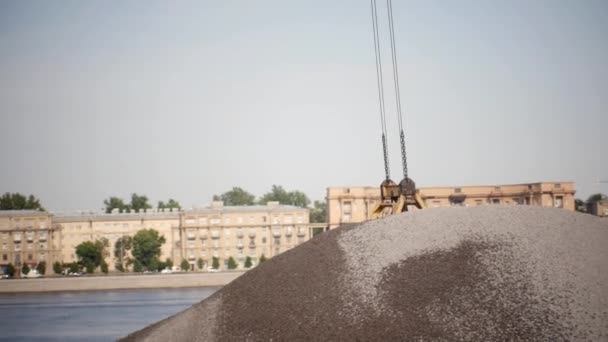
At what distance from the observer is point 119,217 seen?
12825 centimetres

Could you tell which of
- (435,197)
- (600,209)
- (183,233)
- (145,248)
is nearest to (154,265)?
(145,248)

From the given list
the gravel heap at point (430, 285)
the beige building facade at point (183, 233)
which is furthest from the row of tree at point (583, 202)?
the gravel heap at point (430, 285)

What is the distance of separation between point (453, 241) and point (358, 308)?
10.8 feet

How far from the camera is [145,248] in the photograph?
362 ft

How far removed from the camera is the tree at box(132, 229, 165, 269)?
110m

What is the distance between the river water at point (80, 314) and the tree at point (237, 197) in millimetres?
84598

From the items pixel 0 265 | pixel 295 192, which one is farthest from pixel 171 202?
pixel 0 265

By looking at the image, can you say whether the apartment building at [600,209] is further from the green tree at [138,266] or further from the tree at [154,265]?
the green tree at [138,266]

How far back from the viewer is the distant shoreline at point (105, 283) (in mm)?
89562

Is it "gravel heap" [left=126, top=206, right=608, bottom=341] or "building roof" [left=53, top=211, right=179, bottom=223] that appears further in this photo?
"building roof" [left=53, top=211, right=179, bottom=223]

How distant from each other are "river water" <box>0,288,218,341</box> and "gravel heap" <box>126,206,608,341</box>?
19156 mm

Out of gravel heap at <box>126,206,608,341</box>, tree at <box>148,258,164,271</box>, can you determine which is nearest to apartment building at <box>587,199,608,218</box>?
tree at <box>148,258,164,271</box>

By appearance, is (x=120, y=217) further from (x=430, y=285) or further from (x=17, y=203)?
(x=430, y=285)

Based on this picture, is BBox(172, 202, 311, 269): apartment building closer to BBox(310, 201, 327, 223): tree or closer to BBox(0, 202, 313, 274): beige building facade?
BBox(0, 202, 313, 274): beige building facade
